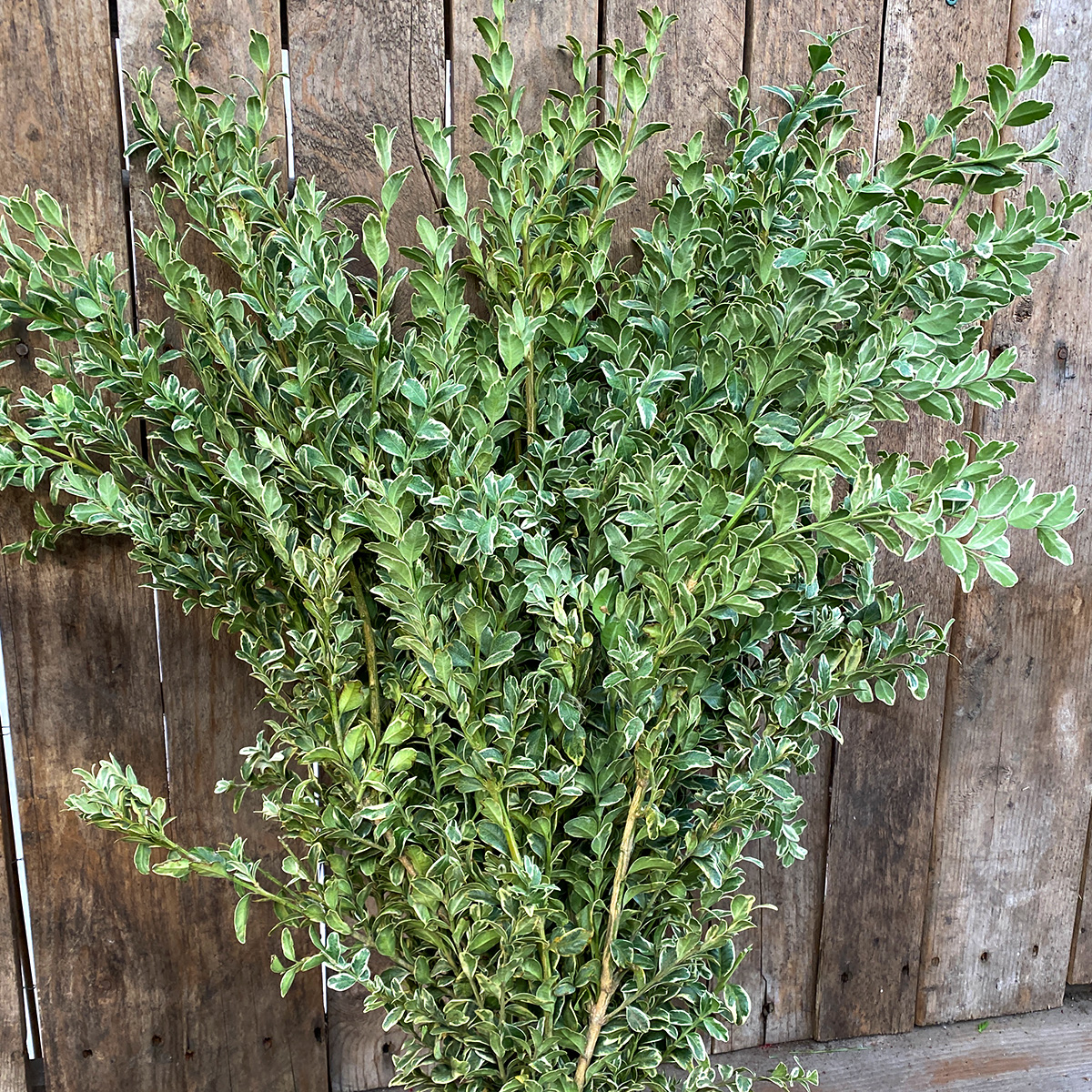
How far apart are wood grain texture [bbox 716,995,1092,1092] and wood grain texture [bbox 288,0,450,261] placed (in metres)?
1.69

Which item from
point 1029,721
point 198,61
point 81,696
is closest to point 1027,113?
point 198,61

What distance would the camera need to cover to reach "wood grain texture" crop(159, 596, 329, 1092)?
53.2 inches

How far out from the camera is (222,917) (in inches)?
55.4

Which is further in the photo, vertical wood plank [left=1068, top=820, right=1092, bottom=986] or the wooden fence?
vertical wood plank [left=1068, top=820, right=1092, bottom=986]

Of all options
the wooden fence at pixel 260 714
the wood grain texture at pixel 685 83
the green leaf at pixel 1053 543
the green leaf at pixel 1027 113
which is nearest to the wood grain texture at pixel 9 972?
the wooden fence at pixel 260 714

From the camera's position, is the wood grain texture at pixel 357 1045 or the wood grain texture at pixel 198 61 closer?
the wood grain texture at pixel 198 61

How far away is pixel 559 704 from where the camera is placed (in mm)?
911

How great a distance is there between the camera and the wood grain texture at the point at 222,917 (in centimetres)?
135

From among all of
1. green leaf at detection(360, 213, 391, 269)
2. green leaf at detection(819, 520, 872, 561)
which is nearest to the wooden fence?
green leaf at detection(360, 213, 391, 269)

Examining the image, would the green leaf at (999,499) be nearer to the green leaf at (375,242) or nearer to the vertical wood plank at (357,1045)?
the green leaf at (375,242)

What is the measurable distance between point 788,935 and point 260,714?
1.08 metres

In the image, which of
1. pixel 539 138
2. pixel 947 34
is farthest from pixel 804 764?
pixel 947 34

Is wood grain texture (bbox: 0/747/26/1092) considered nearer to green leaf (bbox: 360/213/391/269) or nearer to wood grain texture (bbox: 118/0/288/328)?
wood grain texture (bbox: 118/0/288/328)

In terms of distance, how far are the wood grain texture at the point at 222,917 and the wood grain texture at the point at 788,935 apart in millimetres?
784
